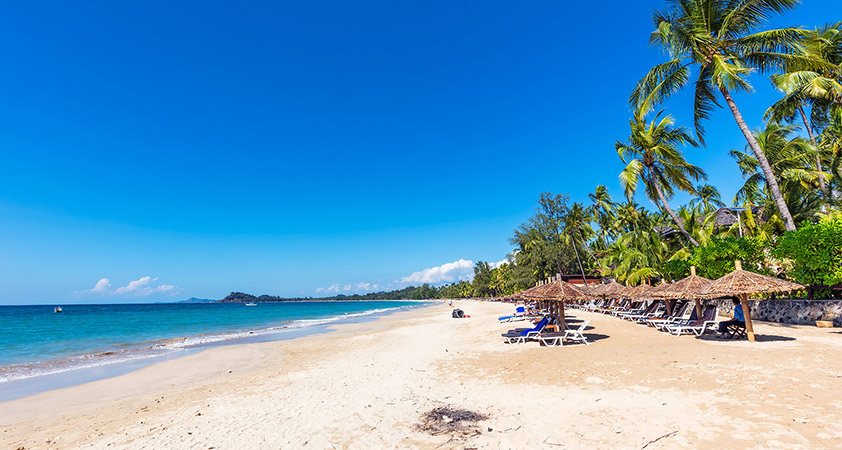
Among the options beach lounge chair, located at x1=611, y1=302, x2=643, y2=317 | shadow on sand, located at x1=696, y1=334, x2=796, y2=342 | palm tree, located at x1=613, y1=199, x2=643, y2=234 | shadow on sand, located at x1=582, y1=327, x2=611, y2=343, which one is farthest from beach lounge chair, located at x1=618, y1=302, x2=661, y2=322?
palm tree, located at x1=613, y1=199, x2=643, y2=234

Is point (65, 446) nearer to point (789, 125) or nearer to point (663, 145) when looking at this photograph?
point (663, 145)

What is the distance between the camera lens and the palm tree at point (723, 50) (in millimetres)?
13438

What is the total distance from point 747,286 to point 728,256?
8245mm

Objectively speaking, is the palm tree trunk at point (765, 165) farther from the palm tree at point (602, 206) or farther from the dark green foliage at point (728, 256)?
the palm tree at point (602, 206)

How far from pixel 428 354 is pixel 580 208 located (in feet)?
118

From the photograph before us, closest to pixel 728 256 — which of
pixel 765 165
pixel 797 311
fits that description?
pixel 797 311

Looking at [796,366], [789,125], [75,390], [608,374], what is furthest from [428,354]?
[789,125]

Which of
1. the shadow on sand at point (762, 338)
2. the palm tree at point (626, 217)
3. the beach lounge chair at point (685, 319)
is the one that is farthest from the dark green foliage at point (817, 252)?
the palm tree at point (626, 217)

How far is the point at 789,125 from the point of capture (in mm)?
24297

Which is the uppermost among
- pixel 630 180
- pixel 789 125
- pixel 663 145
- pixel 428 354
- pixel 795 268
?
pixel 789 125

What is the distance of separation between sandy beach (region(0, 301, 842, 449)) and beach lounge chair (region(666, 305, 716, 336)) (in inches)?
40.5

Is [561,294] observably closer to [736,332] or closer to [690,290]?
[690,290]

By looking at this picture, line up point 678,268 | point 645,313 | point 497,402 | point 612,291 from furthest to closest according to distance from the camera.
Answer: point 612,291, point 678,268, point 645,313, point 497,402

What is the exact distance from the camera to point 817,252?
41.9ft
